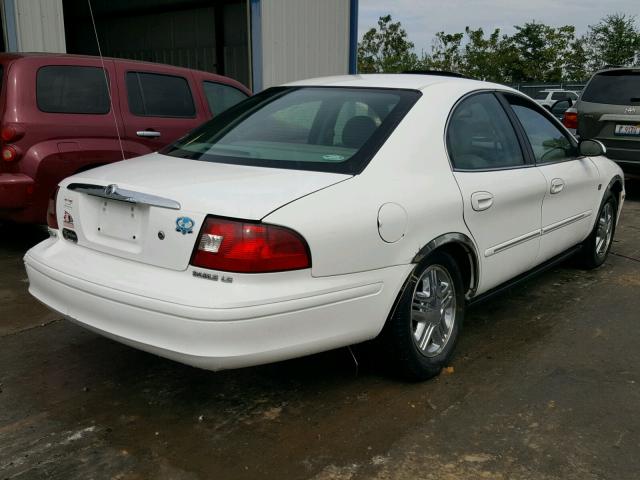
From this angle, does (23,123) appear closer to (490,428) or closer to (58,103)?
(58,103)

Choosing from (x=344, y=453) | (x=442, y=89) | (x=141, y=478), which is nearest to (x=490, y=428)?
(x=344, y=453)

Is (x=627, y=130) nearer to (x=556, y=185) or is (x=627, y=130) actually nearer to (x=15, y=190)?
(x=556, y=185)

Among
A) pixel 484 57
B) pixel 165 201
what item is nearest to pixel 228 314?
pixel 165 201

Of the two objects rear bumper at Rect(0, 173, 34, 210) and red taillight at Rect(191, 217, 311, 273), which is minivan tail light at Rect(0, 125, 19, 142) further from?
red taillight at Rect(191, 217, 311, 273)

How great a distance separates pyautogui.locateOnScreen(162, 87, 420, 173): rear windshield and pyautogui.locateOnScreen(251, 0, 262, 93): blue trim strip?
6920mm

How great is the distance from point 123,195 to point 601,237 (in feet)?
13.8

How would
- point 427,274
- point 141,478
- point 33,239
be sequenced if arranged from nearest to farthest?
point 141,478, point 427,274, point 33,239

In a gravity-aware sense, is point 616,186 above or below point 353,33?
below

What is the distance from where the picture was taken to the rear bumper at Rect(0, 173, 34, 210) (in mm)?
5137

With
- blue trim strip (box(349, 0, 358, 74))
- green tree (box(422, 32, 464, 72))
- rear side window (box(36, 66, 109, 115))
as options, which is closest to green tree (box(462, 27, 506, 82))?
green tree (box(422, 32, 464, 72))

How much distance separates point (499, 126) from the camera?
3.99 meters

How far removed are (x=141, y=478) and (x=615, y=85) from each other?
843 centimetres

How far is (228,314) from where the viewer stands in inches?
98.3

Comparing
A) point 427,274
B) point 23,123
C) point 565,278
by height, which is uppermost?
point 23,123
